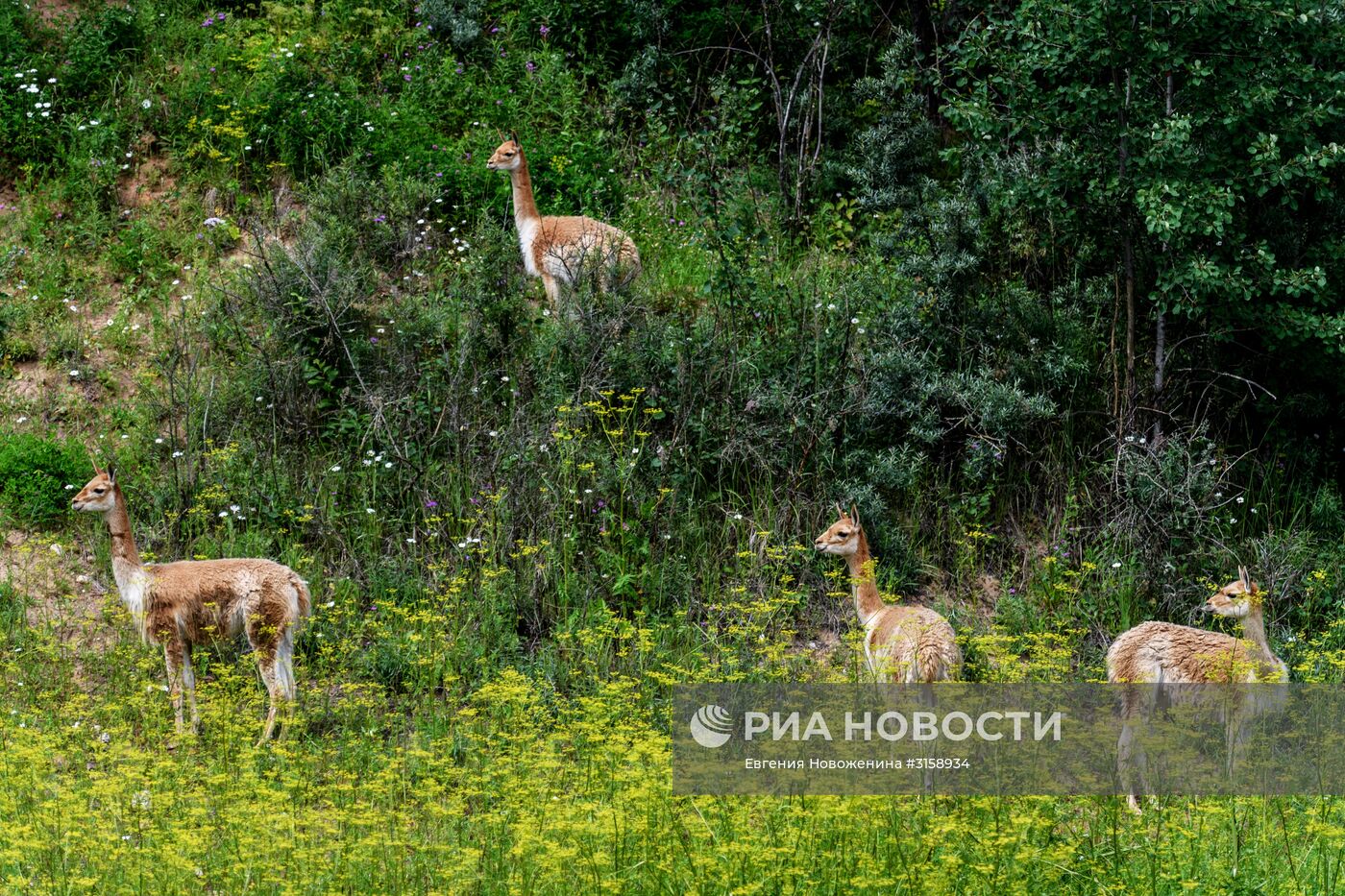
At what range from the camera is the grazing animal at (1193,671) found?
9656 mm

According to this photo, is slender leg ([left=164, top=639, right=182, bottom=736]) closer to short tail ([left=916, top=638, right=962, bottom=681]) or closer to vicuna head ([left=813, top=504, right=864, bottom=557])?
vicuna head ([left=813, top=504, right=864, bottom=557])

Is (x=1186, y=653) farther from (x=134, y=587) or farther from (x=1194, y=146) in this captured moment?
(x=134, y=587)

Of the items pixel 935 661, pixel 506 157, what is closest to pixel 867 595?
pixel 935 661

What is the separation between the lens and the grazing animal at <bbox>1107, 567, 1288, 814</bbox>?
380 inches

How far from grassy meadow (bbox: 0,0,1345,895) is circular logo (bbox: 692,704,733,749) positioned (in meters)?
0.33

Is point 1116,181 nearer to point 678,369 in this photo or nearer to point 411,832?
point 678,369

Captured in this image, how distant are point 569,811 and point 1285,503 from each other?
7448 millimetres

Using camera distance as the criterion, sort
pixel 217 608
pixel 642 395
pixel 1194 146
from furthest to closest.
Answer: pixel 642 395 < pixel 1194 146 < pixel 217 608

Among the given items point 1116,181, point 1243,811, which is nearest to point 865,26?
point 1116,181

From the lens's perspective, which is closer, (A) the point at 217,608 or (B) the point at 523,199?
(A) the point at 217,608

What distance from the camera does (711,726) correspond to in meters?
9.30

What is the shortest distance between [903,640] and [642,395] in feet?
11.5

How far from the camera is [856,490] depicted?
11625mm

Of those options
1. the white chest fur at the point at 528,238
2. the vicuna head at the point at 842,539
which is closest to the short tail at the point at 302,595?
the vicuna head at the point at 842,539
